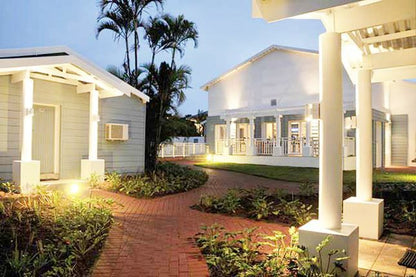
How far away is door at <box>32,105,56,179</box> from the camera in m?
9.45

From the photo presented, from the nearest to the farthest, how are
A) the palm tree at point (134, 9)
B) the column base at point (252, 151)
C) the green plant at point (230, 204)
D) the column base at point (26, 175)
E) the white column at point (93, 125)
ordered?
the green plant at point (230, 204), the column base at point (26, 175), the white column at point (93, 125), the palm tree at point (134, 9), the column base at point (252, 151)

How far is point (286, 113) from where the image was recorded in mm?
17750

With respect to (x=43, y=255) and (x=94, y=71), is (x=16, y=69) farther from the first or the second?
(x=43, y=255)

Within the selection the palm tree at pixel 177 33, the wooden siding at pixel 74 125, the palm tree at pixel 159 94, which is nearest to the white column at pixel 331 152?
the wooden siding at pixel 74 125

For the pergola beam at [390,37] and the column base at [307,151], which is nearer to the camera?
the pergola beam at [390,37]

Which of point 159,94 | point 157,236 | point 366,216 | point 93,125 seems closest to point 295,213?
point 366,216

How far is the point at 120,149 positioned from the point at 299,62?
38.1 feet

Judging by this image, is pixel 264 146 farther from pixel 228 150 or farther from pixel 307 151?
pixel 307 151

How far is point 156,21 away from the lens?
13016 millimetres

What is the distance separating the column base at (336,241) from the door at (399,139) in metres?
18.1

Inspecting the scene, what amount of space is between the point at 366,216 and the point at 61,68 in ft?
26.1

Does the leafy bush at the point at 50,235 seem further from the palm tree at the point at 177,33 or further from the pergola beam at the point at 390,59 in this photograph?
the palm tree at the point at 177,33

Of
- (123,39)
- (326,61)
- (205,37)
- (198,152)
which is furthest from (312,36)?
(326,61)

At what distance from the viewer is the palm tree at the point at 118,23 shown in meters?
13.2
